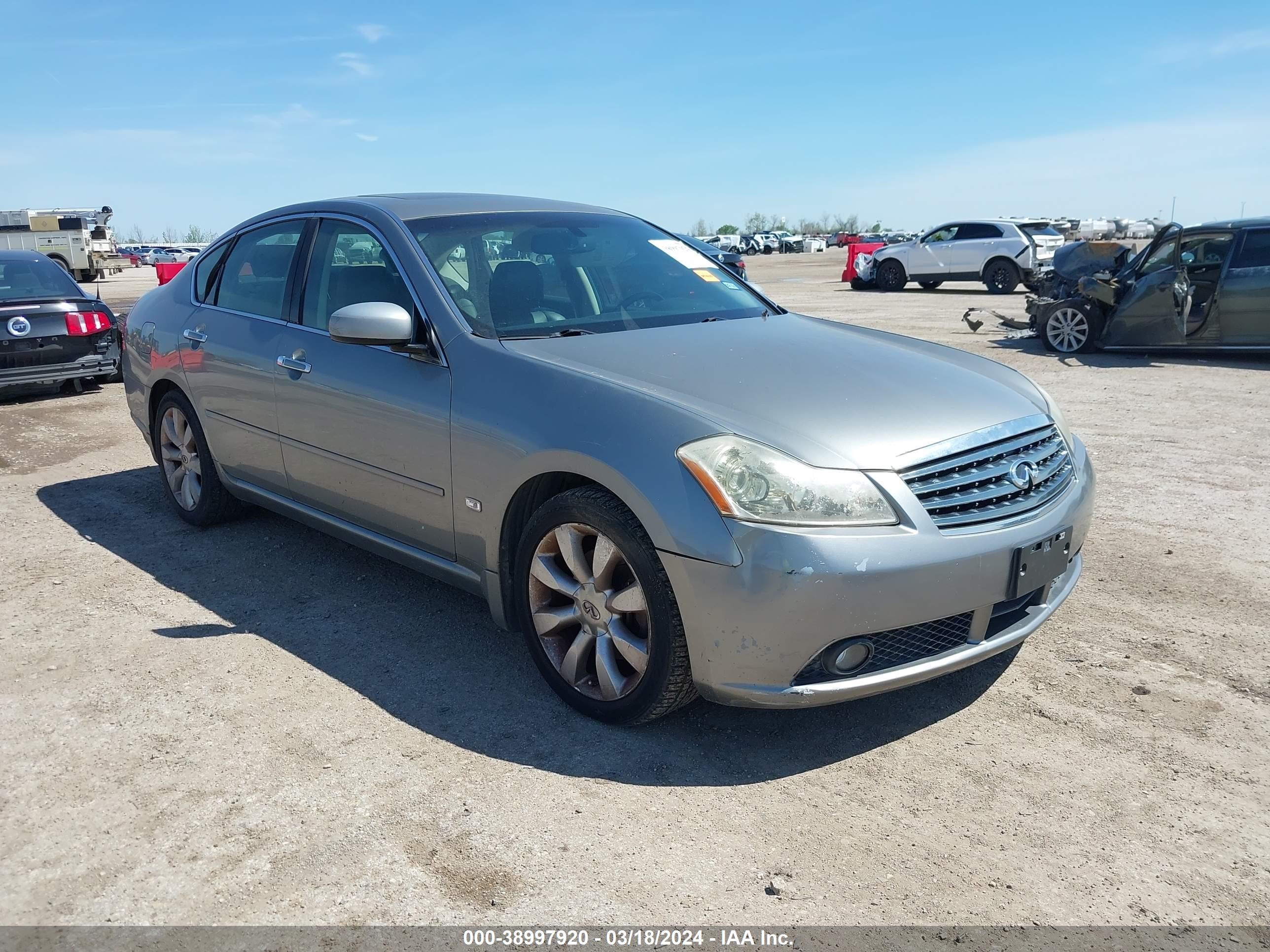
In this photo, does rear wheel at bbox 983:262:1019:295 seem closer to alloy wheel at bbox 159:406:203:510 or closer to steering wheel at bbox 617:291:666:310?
steering wheel at bbox 617:291:666:310

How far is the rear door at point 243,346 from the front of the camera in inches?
185

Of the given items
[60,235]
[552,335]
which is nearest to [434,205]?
[552,335]

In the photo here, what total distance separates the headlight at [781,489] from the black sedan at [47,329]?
8.51 meters

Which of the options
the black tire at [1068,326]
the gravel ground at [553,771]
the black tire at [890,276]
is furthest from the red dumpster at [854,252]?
the gravel ground at [553,771]

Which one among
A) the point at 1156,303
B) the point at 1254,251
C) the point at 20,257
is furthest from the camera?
the point at 1156,303

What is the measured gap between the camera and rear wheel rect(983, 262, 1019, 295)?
2227 cm

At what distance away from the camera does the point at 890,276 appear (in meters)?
24.4

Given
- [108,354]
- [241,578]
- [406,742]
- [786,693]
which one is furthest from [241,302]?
[108,354]

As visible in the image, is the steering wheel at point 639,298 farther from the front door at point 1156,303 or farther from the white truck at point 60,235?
the white truck at point 60,235

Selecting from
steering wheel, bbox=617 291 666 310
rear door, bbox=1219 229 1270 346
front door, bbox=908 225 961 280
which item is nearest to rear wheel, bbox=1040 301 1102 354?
rear door, bbox=1219 229 1270 346

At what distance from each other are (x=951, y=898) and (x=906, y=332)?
12.7 meters

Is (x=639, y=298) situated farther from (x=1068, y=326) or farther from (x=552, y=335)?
(x=1068, y=326)

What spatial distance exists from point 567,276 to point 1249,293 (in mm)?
9793

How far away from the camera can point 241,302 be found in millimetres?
5027
